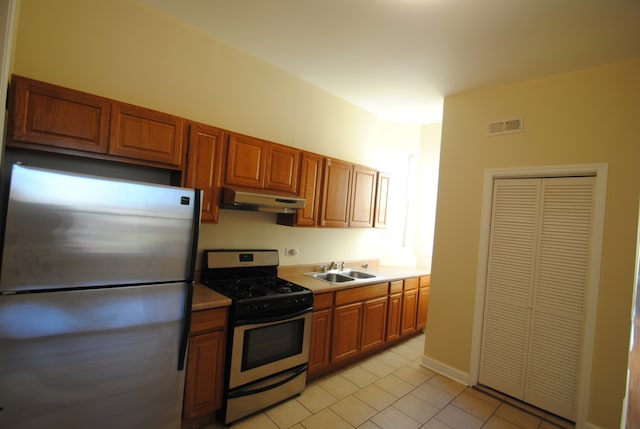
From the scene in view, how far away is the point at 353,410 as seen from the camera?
252 cm

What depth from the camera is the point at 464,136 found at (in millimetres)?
3236

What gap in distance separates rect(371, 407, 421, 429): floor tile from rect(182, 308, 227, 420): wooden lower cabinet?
1254mm

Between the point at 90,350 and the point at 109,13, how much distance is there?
225 centimetres

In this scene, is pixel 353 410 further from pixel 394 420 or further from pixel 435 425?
pixel 435 425

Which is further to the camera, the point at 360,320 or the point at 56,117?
the point at 360,320

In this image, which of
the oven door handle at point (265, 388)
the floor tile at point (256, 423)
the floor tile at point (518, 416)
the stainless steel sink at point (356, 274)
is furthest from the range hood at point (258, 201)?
the floor tile at point (518, 416)

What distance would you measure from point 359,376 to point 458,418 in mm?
932

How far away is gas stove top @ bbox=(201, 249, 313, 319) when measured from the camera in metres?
2.31

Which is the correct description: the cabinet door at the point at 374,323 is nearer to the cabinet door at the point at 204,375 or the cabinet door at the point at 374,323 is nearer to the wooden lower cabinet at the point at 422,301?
the wooden lower cabinet at the point at 422,301

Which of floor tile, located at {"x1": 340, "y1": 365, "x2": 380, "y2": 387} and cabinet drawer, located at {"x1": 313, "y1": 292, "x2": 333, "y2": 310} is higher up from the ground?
cabinet drawer, located at {"x1": 313, "y1": 292, "x2": 333, "y2": 310}

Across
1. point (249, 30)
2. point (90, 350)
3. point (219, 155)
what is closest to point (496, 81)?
point (249, 30)

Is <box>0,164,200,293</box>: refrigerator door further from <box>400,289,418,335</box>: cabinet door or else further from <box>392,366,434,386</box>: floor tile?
<box>400,289,418,335</box>: cabinet door

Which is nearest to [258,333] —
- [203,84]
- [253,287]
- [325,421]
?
[253,287]

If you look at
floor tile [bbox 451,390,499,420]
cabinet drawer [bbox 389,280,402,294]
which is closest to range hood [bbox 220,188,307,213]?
cabinet drawer [bbox 389,280,402,294]
